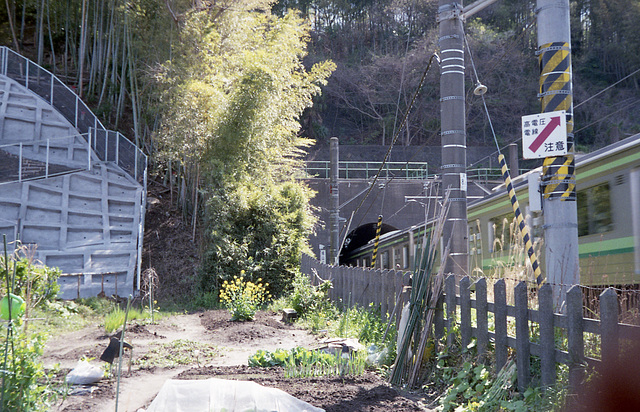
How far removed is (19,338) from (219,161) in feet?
34.4

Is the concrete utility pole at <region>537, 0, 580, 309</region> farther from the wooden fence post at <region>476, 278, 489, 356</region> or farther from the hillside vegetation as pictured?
the hillside vegetation

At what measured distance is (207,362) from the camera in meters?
6.32

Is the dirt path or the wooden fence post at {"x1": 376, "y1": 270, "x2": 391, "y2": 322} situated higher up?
the wooden fence post at {"x1": 376, "y1": 270, "x2": 391, "y2": 322}

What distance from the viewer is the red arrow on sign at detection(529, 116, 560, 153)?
479cm

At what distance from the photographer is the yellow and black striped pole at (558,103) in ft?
15.9

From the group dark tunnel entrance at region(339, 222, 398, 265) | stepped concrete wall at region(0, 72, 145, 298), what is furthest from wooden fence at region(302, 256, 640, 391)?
dark tunnel entrance at region(339, 222, 398, 265)

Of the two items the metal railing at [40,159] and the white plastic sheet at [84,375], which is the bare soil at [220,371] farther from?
the metal railing at [40,159]

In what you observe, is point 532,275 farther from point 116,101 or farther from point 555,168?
point 116,101

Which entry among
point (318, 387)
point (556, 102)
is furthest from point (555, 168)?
point (318, 387)

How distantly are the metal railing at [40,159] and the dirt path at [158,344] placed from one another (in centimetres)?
700

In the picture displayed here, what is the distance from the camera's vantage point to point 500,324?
4.34 meters

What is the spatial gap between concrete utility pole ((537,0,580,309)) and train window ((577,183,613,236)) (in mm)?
3477

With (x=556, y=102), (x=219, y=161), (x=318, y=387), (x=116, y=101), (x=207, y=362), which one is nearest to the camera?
(x=318, y=387)

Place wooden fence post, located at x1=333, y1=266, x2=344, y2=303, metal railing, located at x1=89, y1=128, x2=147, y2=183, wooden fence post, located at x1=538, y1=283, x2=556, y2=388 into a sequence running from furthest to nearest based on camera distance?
metal railing, located at x1=89, y1=128, x2=147, y2=183, wooden fence post, located at x1=333, y1=266, x2=344, y2=303, wooden fence post, located at x1=538, y1=283, x2=556, y2=388
